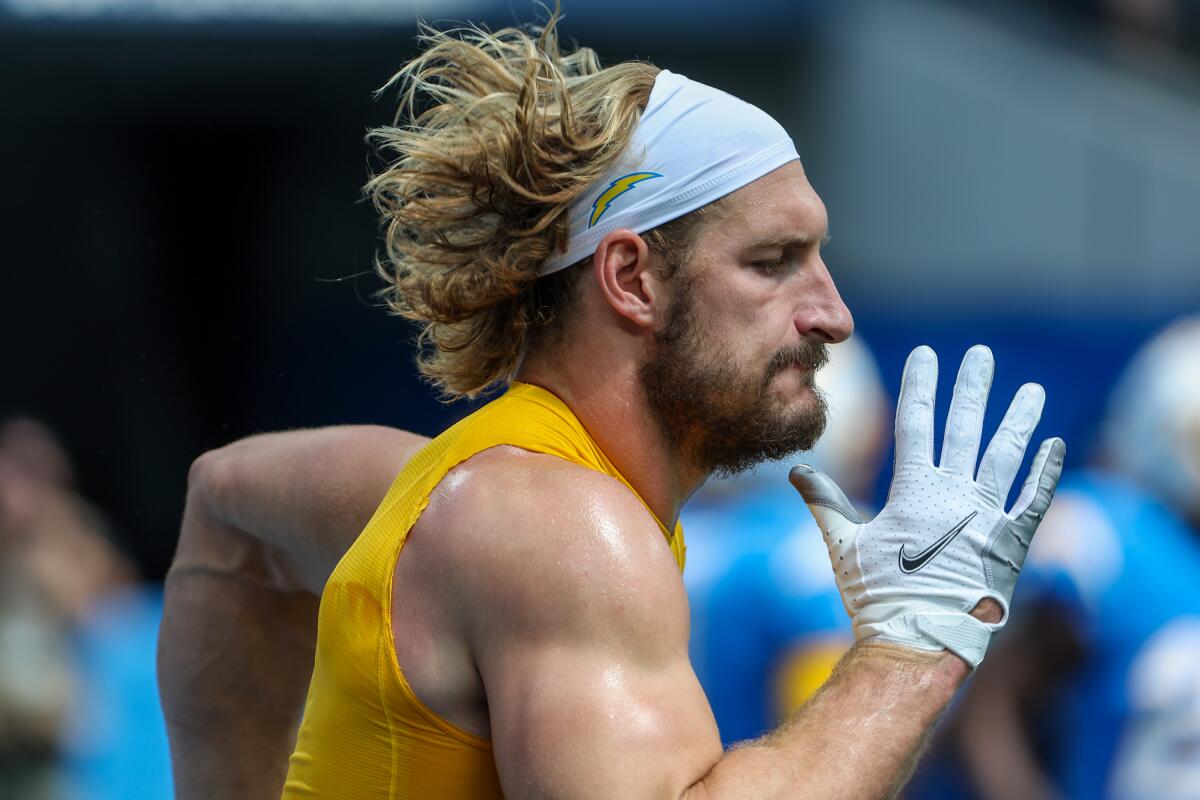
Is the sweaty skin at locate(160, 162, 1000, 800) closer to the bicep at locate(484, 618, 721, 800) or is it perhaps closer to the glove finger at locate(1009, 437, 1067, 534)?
the bicep at locate(484, 618, 721, 800)

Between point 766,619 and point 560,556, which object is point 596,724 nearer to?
point 560,556

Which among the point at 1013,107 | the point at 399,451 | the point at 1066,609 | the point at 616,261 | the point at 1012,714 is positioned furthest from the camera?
the point at 1013,107

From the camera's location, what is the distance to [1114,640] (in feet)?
17.6

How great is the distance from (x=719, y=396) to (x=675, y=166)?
395 millimetres

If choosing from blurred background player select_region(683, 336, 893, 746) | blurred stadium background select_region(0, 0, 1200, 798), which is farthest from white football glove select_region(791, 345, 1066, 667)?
blurred stadium background select_region(0, 0, 1200, 798)

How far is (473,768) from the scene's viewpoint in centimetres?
252

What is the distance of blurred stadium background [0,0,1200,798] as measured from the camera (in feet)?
35.1

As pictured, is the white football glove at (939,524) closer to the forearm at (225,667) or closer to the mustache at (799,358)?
the mustache at (799,358)

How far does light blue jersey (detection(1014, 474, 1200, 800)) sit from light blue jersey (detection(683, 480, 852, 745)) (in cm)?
70

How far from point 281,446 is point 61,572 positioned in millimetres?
4282

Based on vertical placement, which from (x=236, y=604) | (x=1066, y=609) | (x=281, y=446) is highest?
(x=281, y=446)

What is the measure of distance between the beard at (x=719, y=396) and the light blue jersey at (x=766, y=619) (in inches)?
109

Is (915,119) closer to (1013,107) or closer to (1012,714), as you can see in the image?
(1013,107)

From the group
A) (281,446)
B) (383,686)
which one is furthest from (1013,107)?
(383,686)
